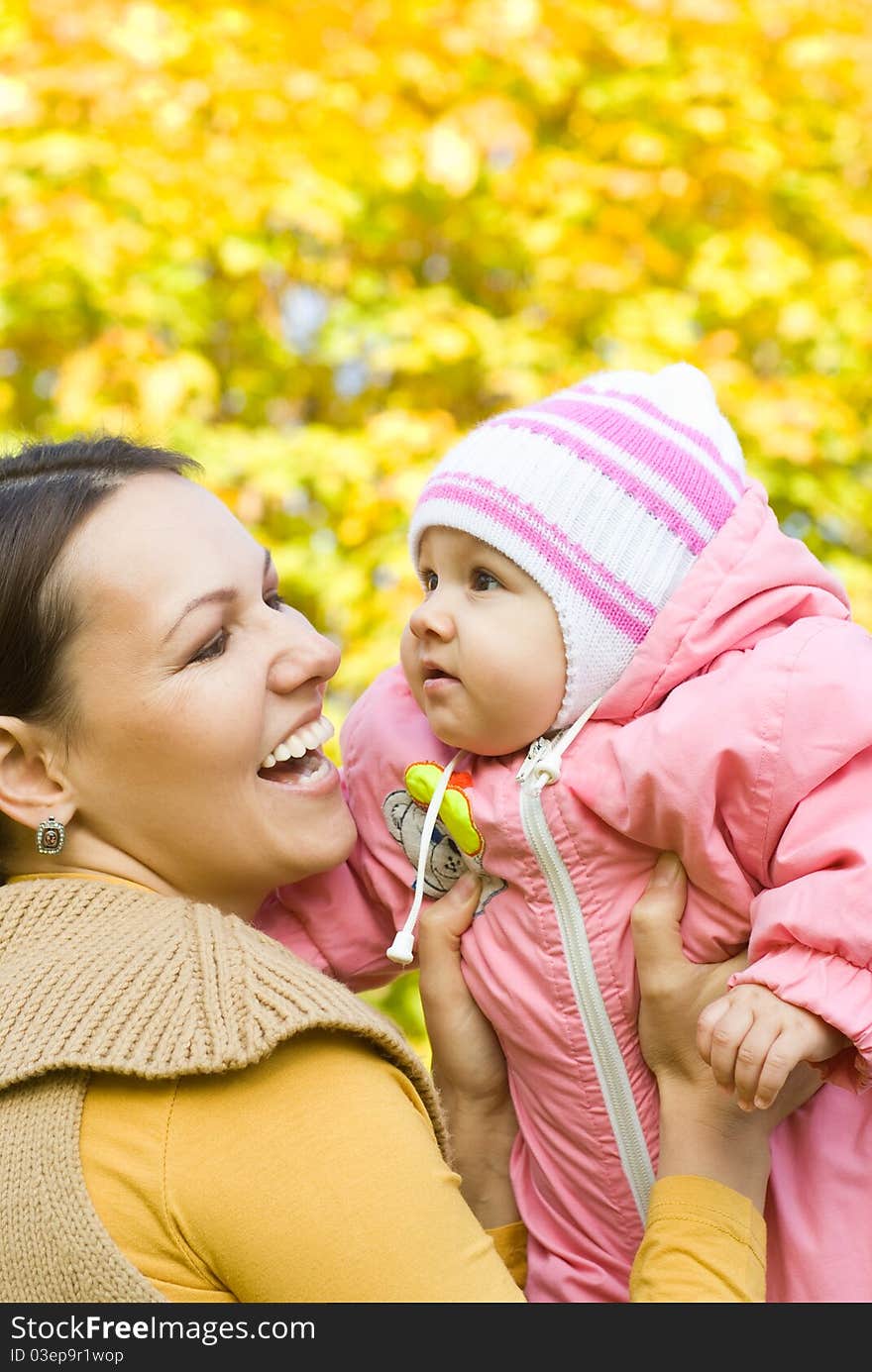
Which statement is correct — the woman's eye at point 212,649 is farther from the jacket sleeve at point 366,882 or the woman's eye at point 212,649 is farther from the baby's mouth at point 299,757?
the jacket sleeve at point 366,882

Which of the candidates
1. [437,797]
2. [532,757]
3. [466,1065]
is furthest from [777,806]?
[466,1065]

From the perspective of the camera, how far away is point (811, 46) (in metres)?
3.82

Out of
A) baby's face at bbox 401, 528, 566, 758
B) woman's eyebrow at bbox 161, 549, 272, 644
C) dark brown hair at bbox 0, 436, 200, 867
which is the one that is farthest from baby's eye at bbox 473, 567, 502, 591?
dark brown hair at bbox 0, 436, 200, 867

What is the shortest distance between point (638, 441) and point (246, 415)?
2.79 meters

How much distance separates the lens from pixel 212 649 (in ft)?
5.82

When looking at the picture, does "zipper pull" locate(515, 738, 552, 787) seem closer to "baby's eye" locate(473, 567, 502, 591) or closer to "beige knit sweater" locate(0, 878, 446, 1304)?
"baby's eye" locate(473, 567, 502, 591)

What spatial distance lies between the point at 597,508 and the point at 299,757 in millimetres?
530

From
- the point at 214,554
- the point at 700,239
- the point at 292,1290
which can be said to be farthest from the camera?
the point at 700,239

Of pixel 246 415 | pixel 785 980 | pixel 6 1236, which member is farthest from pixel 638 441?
pixel 246 415

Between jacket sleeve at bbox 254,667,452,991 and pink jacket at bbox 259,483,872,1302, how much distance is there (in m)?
0.01

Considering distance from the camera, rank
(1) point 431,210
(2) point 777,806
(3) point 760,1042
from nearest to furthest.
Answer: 1. (3) point 760,1042
2. (2) point 777,806
3. (1) point 431,210

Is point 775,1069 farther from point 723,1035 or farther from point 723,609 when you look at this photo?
point 723,609

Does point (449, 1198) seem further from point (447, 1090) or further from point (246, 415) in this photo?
point (246, 415)

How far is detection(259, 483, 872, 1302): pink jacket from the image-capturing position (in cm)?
161
